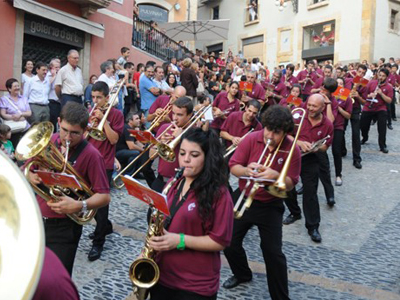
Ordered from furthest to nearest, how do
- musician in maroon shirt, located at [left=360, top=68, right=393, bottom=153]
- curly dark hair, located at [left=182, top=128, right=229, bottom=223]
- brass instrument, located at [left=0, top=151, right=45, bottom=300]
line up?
musician in maroon shirt, located at [left=360, top=68, right=393, bottom=153], curly dark hair, located at [left=182, top=128, right=229, bottom=223], brass instrument, located at [left=0, top=151, right=45, bottom=300]

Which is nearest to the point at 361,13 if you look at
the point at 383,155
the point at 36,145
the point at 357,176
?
the point at 383,155

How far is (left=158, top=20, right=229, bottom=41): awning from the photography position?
19375 mm

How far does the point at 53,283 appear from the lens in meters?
1.23

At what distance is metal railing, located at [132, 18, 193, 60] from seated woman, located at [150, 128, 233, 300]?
46.3ft

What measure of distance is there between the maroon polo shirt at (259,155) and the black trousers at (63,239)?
154 cm

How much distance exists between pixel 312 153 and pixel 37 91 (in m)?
5.52

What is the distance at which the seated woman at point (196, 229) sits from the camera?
2.48 m

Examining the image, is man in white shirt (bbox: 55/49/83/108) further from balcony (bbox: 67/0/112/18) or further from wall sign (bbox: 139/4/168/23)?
wall sign (bbox: 139/4/168/23)

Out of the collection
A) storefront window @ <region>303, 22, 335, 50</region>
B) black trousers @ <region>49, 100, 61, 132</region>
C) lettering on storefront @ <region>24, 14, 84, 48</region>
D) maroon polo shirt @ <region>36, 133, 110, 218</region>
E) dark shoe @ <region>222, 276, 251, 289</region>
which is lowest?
dark shoe @ <region>222, 276, 251, 289</region>

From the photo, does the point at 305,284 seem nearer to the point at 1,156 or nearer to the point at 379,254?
the point at 379,254

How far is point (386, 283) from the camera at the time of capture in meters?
4.45

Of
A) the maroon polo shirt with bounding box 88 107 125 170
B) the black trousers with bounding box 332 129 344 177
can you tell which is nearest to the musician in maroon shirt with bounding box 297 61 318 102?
the black trousers with bounding box 332 129 344 177

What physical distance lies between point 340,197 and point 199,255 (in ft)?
18.4

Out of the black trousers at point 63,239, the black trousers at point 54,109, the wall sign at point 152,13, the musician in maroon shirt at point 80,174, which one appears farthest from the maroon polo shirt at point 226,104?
the wall sign at point 152,13
